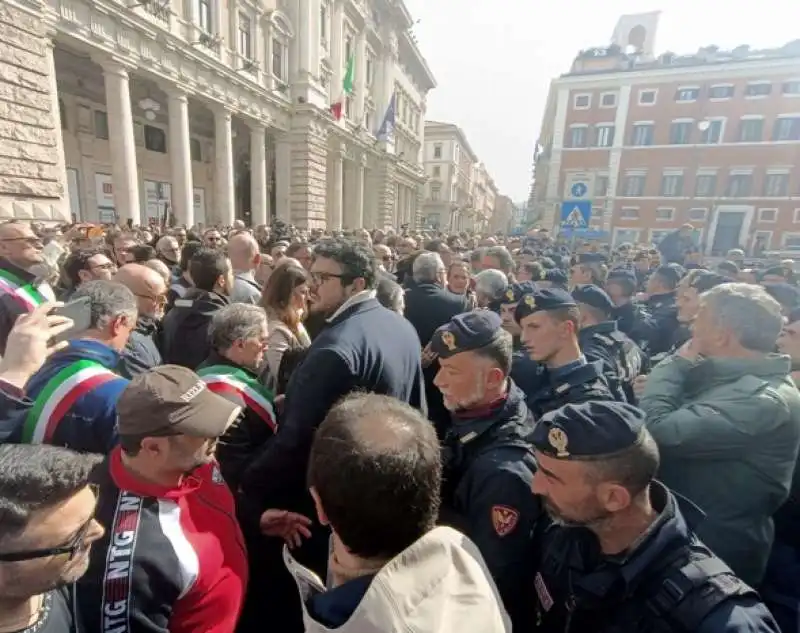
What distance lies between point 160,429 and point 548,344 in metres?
2.06

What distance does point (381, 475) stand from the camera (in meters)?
0.95

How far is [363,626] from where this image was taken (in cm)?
77

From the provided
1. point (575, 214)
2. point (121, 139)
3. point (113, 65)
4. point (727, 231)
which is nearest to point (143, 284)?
point (575, 214)

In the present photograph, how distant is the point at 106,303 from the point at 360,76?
29811 mm

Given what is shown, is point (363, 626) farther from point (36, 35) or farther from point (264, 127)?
point (264, 127)

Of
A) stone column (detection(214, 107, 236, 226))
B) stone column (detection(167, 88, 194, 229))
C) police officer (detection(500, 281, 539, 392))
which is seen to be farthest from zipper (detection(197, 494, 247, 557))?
stone column (detection(214, 107, 236, 226))

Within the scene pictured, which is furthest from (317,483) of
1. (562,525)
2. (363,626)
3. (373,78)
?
(373,78)

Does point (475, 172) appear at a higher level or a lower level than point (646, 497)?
higher

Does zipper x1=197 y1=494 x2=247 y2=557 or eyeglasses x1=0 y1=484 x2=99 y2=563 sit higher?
eyeglasses x1=0 y1=484 x2=99 y2=563

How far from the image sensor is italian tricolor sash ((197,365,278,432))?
219 centimetres

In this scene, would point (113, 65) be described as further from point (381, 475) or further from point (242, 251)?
point (381, 475)

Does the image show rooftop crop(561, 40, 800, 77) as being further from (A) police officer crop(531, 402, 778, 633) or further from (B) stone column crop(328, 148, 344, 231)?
(A) police officer crop(531, 402, 778, 633)

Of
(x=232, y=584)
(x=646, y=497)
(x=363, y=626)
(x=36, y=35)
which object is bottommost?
(x=232, y=584)

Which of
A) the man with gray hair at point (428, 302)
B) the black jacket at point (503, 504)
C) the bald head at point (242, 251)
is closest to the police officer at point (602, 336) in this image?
the man with gray hair at point (428, 302)
